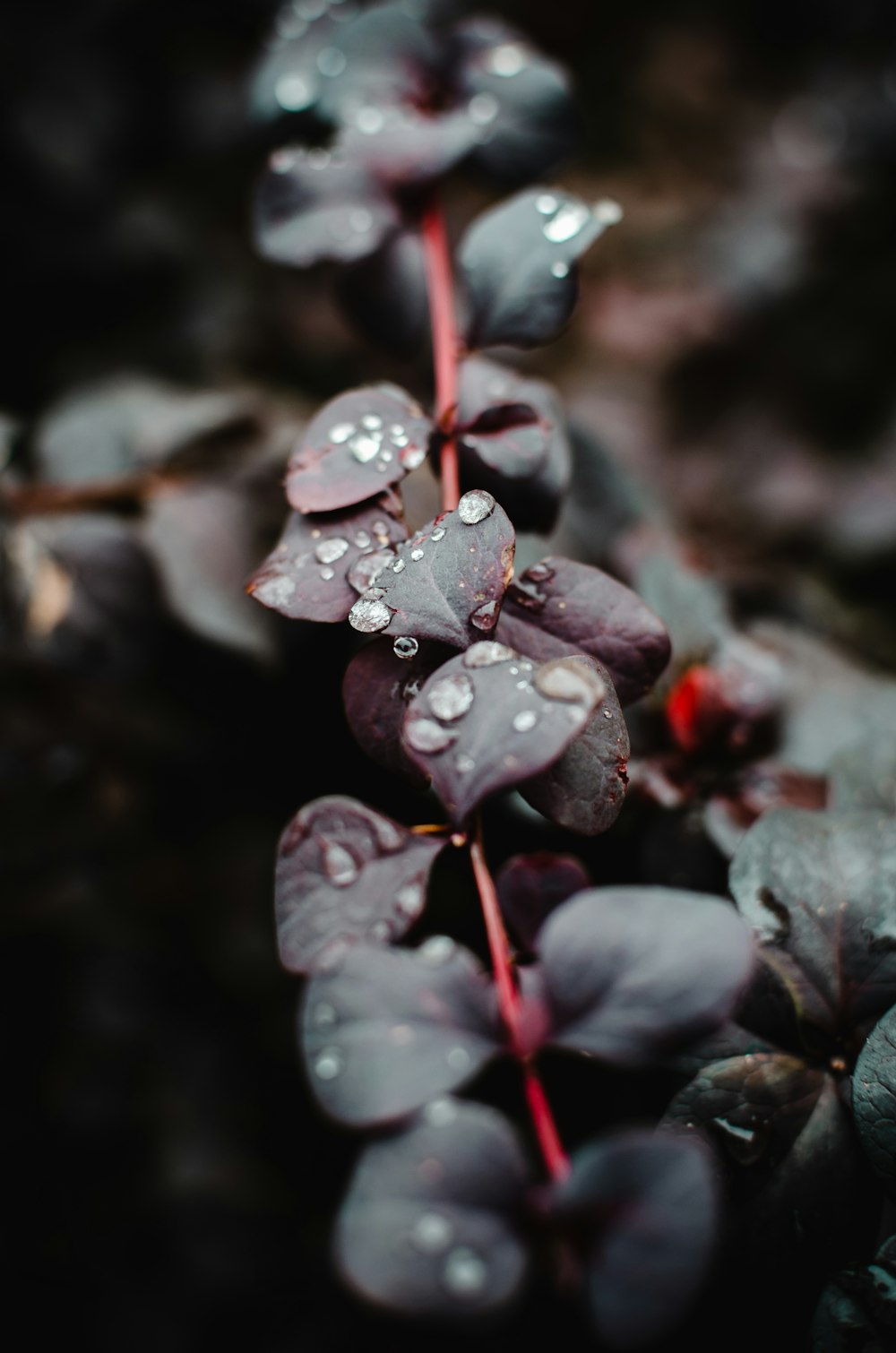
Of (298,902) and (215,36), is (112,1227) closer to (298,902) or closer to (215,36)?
(298,902)

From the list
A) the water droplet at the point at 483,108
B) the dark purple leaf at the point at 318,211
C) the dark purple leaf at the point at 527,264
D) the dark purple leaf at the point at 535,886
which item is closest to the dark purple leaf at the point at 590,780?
the dark purple leaf at the point at 535,886

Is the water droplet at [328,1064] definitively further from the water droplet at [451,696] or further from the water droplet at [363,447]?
the water droplet at [363,447]

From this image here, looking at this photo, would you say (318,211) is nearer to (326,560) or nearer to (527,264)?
(527,264)

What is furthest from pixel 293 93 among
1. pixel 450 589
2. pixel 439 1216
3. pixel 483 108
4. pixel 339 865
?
pixel 439 1216

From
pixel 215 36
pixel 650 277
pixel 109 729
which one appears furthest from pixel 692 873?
pixel 215 36

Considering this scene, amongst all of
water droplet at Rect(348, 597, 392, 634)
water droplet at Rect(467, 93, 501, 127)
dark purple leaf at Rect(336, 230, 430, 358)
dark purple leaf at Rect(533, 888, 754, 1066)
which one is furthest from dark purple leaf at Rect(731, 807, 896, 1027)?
water droplet at Rect(467, 93, 501, 127)

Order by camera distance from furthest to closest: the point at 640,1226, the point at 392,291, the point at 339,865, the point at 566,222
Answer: the point at 392,291 → the point at 566,222 → the point at 339,865 → the point at 640,1226
